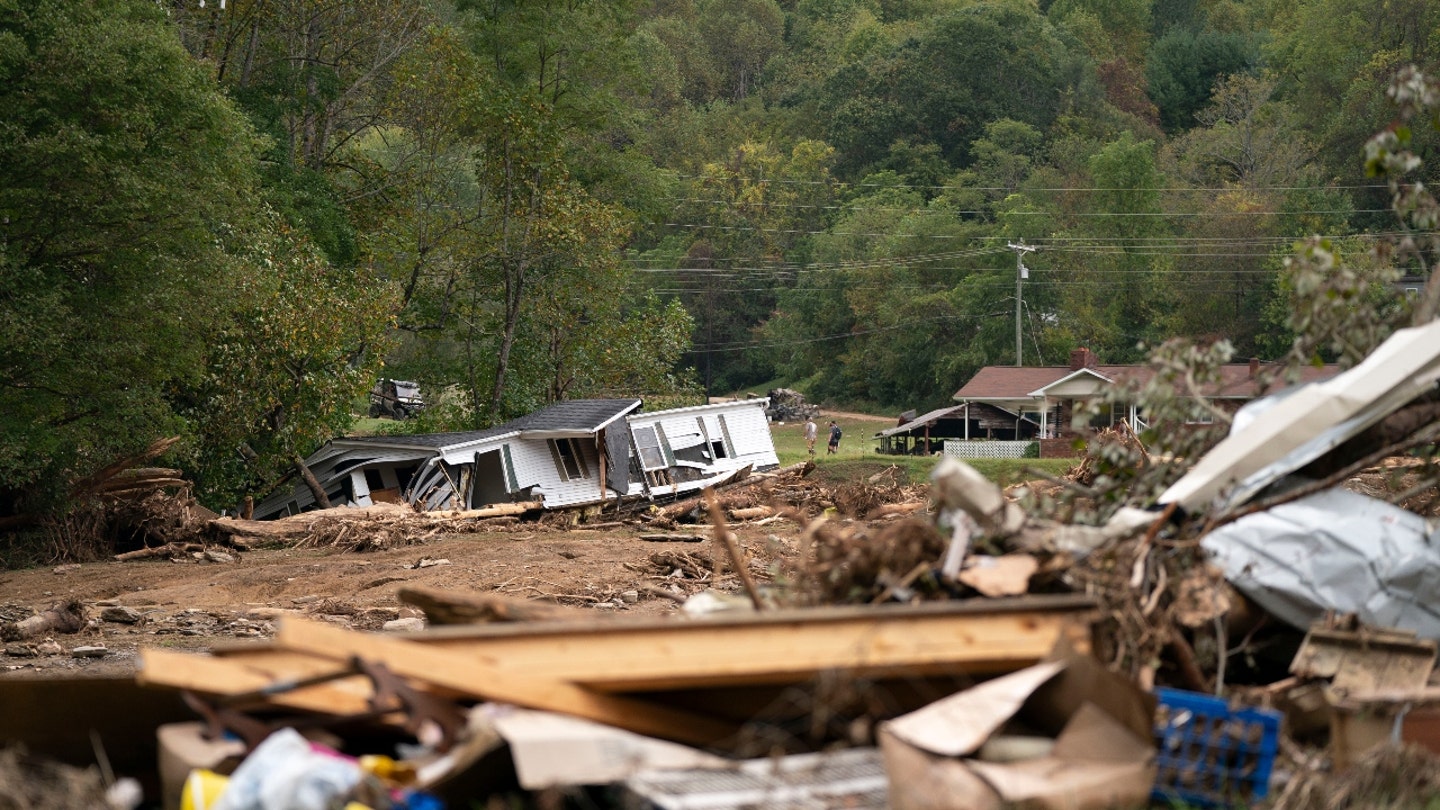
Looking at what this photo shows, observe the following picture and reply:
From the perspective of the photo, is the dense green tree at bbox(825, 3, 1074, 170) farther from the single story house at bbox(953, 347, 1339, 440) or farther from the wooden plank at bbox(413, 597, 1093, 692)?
the wooden plank at bbox(413, 597, 1093, 692)

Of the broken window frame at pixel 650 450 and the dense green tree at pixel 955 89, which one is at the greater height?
the dense green tree at pixel 955 89

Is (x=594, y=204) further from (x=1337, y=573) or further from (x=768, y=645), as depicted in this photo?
(x=768, y=645)

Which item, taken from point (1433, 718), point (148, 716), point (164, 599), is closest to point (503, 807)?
point (148, 716)

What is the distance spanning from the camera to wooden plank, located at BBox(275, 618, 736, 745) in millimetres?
4449

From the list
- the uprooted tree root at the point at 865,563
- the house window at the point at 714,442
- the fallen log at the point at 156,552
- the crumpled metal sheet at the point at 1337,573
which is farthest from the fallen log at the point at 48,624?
the house window at the point at 714,442

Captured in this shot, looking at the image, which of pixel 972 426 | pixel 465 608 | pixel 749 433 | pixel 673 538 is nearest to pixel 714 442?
pixel 749 433

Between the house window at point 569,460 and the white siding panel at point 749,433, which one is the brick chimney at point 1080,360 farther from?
the house window at point 569,460

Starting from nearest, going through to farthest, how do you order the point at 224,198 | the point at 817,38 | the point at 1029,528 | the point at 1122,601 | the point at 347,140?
the point at 1122,601, the point at 1029,528, the point at 224,198, the point at 347,140, the point at 817,38

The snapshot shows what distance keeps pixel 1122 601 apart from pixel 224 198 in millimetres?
19569

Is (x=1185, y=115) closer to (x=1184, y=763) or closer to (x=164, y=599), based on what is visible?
(x=164, y=599)

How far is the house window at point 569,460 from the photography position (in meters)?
33.2

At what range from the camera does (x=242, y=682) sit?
466cm

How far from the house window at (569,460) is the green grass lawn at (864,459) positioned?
26.7 ft

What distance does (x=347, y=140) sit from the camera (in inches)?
1529
